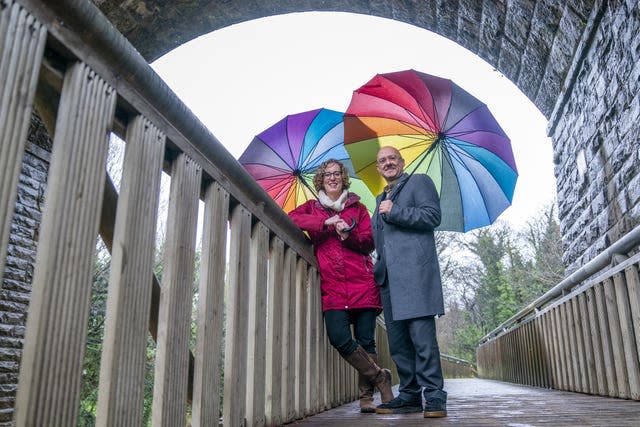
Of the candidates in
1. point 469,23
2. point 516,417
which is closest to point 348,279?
point 516,417

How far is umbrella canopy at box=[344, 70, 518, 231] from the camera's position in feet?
13.5

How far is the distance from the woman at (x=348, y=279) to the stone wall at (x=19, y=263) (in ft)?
5.75

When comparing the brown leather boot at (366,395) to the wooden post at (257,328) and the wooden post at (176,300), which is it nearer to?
the wooden post at (257,328)

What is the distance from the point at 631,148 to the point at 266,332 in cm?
241

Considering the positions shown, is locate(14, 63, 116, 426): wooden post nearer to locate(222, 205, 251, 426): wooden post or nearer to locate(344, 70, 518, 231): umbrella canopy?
locate(222, 205, 251, 426): wooden post

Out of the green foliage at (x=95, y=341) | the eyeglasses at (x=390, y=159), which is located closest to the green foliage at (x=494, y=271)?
the green foliage at (x=95, y=341)

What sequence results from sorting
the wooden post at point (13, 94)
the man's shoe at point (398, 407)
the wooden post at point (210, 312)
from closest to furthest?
1. the wooden post at point (13, 94)
2. the wooden post at point (210, 312)
3. the man's shoe at point (398, 407)

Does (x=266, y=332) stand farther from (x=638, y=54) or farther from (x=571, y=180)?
(x=571, y=180)

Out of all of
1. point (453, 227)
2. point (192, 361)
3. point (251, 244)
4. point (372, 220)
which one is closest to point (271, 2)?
point (453, 227)

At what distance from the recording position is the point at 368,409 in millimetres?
2998

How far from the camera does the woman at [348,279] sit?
10.1ft

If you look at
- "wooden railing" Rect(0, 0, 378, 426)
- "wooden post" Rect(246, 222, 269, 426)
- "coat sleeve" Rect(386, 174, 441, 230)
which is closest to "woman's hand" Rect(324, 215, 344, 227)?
"coat sleeve" Rect(386, 174, 441, 230)

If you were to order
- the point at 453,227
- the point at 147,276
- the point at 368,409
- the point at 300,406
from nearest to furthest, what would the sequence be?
the point at 147,276, the point at 300,406, the point at 368,409, the point at 453,227

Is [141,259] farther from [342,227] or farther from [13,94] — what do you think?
[342,227]
